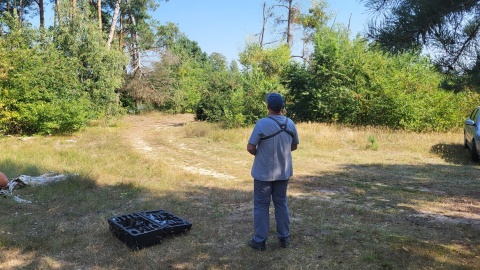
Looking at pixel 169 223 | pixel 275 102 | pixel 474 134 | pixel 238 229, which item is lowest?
pixel 238 229

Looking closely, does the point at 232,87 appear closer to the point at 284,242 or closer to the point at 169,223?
the point at 169,223

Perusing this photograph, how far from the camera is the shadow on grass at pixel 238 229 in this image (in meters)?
3.77

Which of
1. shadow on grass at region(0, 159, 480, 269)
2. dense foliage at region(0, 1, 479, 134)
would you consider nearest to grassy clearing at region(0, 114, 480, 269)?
shadow on grass at region(0, 159, 480, 269)

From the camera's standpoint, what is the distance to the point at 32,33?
16.3 m

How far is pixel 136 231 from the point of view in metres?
4.20

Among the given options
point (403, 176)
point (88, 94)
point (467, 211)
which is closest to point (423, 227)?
point (467, 211)

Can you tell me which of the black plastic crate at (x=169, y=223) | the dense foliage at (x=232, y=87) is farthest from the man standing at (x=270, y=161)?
the dense foliage at (x=232, y=87)

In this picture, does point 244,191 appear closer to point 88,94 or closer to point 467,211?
point 467,211

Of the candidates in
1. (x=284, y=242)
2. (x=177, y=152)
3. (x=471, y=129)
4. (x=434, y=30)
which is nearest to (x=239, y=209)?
(x=284, y=242)

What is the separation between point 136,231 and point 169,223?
1.64ft

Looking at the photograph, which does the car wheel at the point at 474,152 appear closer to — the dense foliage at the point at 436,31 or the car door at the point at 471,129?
the car door at the point at 471,129

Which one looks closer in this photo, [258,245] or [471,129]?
[258,245]

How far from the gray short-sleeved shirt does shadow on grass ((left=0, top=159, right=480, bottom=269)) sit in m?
0.87

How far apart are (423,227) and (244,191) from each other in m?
3.11
